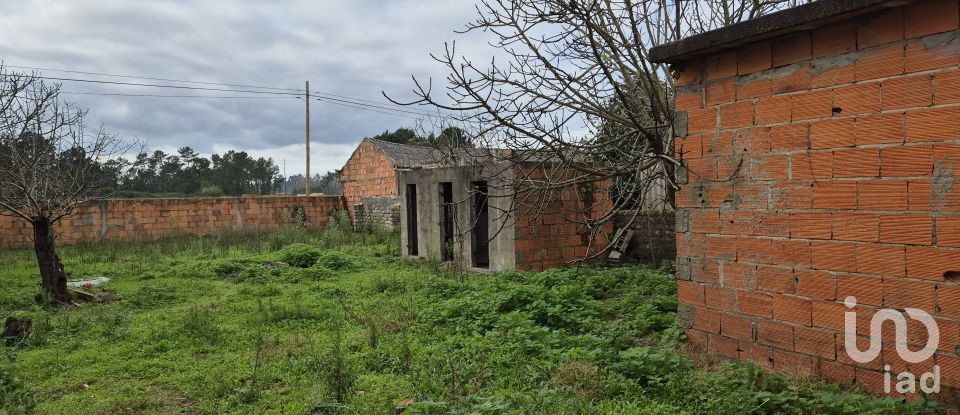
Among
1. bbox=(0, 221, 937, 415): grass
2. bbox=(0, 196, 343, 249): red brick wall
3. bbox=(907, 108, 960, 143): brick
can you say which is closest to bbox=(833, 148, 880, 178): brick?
bbox=(907, 108, 960, 143): brick

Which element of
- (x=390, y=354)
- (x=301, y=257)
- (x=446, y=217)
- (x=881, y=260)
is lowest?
(x=390, y=354)

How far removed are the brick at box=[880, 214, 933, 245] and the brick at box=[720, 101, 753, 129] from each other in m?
1.03

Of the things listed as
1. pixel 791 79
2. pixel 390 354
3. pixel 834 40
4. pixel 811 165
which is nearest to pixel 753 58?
pixel 791 79

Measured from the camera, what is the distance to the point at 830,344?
3.36 metres

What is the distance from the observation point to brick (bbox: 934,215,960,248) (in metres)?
2.82

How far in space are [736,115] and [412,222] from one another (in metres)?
9.45

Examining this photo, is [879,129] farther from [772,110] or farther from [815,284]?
[815,284]

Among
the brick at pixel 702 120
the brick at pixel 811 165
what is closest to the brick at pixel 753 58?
the brick at pixel 702 120

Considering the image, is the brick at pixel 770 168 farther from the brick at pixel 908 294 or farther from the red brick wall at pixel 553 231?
the red brick wall at pixel 553 231

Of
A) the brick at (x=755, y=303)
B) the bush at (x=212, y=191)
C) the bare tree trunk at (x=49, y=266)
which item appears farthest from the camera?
the bush at (x=212, y=191)

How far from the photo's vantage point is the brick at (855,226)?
123 inches

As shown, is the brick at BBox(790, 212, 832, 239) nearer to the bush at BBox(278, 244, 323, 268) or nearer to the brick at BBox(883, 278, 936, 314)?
the brick at BBox(883, 278, 936, 314)

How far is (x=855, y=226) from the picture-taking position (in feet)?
10.5

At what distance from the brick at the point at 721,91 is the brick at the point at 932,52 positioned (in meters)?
1.01
